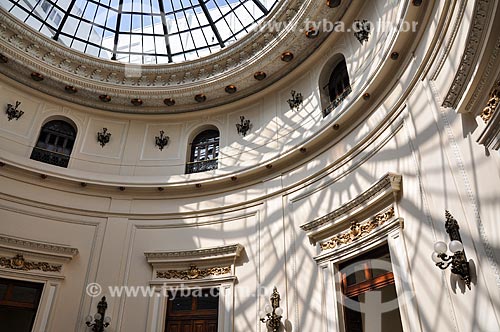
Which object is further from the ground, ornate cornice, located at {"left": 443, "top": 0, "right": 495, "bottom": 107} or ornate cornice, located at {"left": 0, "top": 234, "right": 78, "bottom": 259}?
ornate cornice, located at {"left": 443, "top": 0, "right": 495, "bottom": 107}

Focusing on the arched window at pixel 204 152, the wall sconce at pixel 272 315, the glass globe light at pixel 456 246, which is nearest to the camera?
the glass globe light at pixel 456 246

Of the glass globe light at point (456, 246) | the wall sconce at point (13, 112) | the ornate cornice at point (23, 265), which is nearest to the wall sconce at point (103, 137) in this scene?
the wall sconce at point (13, 112)

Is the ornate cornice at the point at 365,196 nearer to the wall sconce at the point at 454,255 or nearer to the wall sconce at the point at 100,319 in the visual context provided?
the wall sconce at the point at 454,255

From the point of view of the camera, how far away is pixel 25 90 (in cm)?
1175

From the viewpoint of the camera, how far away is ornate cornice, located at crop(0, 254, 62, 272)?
9.26m

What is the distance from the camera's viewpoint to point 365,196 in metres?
7.34

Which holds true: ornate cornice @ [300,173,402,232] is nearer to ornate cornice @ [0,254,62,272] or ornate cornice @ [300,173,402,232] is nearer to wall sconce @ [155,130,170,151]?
wall sconce @ [155,130,170,151]

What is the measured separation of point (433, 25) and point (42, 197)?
Result: 1016 centimetres

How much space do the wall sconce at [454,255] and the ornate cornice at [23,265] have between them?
879 centimetres

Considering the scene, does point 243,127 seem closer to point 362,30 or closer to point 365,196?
point 362,30

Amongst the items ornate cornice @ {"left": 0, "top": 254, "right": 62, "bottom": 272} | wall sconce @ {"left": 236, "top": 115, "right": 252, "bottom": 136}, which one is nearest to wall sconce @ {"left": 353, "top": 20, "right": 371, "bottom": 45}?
wall sconce @ {"left": 236, "top": 115, "right": 252, "bottom": 136}

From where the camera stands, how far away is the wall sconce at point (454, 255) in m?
4.84
